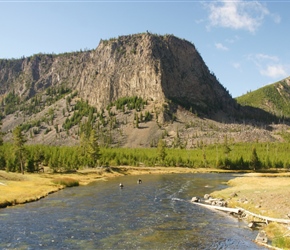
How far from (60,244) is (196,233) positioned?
1674cm

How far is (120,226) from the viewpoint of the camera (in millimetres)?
45719

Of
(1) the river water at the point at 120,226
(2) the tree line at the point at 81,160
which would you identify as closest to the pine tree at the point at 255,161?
(2) the tree line at the point at 81,160

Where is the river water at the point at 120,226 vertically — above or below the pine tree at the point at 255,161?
below

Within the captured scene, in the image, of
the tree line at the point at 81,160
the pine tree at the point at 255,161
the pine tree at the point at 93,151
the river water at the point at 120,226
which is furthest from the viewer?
the pine tree at the point at 255,161

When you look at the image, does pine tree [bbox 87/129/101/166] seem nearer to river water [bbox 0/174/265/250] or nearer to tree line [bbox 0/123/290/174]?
tree line [bbox 0/123/290/174]

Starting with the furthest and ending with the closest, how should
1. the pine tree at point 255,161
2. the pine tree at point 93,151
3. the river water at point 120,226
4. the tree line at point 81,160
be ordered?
the pine tree at point 255,161 < the pine tree at point 93,151 < the tree line at point 81,160 < the river water at point 120,226

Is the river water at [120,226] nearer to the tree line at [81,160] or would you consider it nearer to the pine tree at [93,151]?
the tree line at [81,160]

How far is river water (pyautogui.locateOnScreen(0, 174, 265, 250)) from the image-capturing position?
121ft

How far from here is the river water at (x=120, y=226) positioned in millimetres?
37031

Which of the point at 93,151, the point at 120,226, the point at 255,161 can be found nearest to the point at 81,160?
the point at 93,151

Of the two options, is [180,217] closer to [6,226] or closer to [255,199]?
[255,199]

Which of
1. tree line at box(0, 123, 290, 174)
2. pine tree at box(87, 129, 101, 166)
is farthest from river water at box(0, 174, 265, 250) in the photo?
pine tree at box(87, 129, 101, 166)

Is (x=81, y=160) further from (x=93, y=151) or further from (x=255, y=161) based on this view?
(x=255, y=161)

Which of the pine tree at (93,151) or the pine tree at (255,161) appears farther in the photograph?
the pine tree at (255,161)
